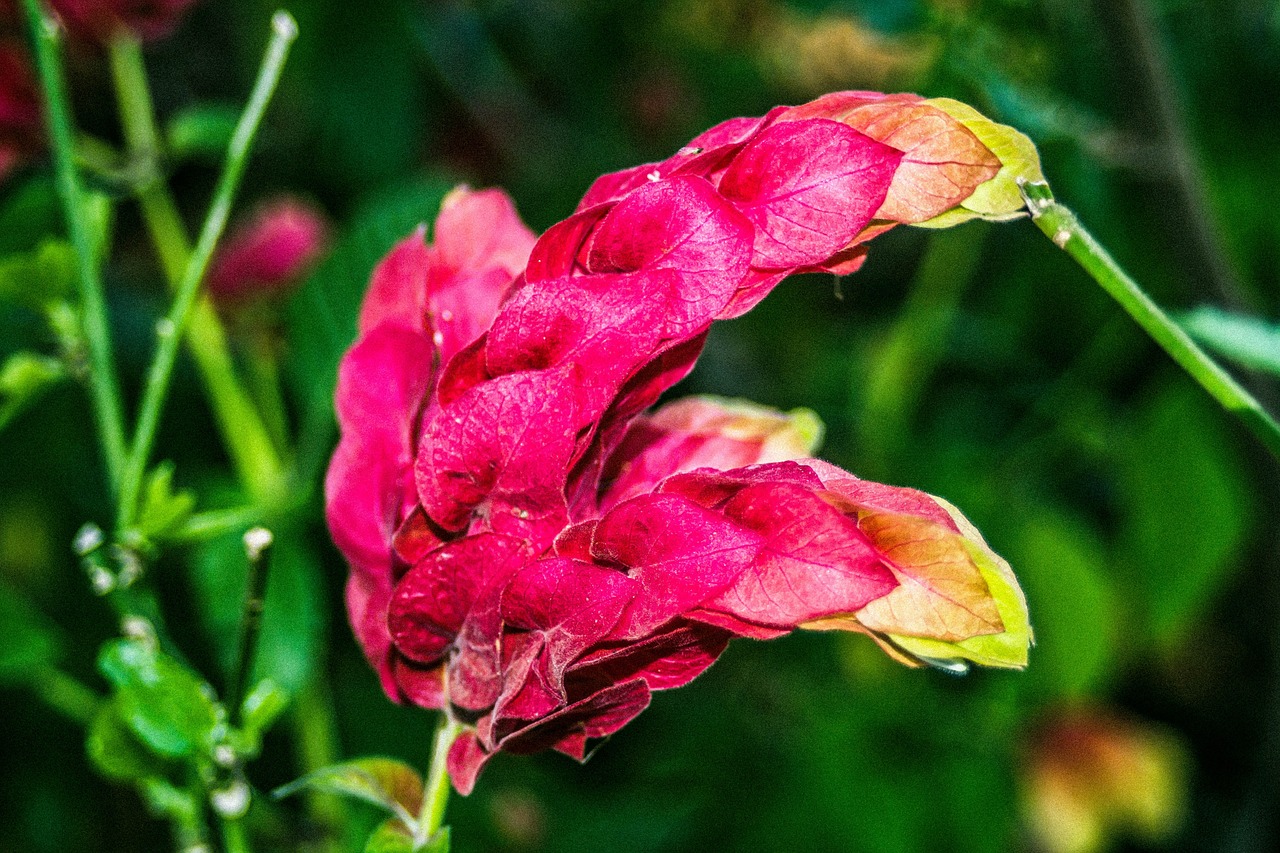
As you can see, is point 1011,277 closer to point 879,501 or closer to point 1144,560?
point 1144,560

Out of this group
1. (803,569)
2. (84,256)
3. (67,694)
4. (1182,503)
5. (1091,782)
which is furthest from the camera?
(1091,782)

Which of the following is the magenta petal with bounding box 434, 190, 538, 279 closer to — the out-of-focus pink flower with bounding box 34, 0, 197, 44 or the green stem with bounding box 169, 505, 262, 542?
the green stem with bounding box 169, 505, 262, 542

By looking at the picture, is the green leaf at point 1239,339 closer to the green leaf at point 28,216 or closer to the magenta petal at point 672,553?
the magenta petal at point 672,553

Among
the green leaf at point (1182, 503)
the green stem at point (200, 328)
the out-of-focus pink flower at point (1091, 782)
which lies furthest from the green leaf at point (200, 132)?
the out-of-focus pink flower at point (1091, 782)

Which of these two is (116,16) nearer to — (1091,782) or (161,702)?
(161,702)

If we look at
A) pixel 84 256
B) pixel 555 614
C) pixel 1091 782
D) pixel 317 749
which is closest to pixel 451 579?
pixel 555 614

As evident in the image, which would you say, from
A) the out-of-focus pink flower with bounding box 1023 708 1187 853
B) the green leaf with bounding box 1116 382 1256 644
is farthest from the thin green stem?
the out-of-focus pink flower with bounding box 1023 708 1187 853
